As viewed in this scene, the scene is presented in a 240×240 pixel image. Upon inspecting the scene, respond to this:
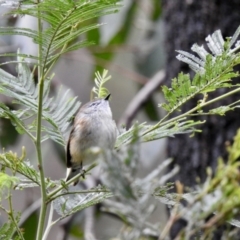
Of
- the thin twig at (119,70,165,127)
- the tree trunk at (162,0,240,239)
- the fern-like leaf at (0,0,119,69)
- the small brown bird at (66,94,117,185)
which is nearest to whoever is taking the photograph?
the fern-like leaf at (0,0,119,69)

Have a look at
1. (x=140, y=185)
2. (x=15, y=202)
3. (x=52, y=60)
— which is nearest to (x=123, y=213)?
(x=140, y=185)

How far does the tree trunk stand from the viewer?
2.08 m

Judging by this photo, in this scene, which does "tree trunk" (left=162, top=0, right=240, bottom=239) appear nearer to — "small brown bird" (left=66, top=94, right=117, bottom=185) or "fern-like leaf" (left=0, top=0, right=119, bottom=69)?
"small brown bird" (left=66, top=94, right=117, bottom=185)

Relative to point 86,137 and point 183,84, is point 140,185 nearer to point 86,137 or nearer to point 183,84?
point 183,84

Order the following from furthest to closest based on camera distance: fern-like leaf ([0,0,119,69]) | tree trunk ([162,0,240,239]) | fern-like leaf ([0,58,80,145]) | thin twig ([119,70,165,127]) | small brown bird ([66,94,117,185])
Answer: thin twig ([119,70,165,127]), tree trunk ([162,0,240,239]), small brown bird ([66,94,117,185]), fern-like leaf ([0,58,80,145]), fern-like leaf ([0,0,119,69])

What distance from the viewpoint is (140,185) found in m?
0.52

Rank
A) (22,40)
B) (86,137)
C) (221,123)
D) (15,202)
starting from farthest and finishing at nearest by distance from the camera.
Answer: (15,202)
(22,40)
(221,123)
(86,137)

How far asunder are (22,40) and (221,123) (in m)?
1.10

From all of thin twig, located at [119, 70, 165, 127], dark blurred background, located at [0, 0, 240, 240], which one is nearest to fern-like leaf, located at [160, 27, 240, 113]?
dark blurred background, located at [0, 0, 240, 240]

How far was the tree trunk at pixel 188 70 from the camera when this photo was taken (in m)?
2.08

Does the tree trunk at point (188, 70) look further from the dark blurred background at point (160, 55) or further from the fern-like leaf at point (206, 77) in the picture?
the fern-like leaf at point (206, 77)

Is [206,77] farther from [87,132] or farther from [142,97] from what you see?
[142,97]

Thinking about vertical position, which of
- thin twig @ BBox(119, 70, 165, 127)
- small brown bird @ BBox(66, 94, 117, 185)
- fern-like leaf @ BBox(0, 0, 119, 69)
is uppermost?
thin twig @ BBox(119, 70, 165, 127)

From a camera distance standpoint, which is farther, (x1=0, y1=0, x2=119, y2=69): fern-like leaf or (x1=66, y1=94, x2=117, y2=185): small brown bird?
(x1=66, y1=94, x2=117, y2=185): small brown bird
